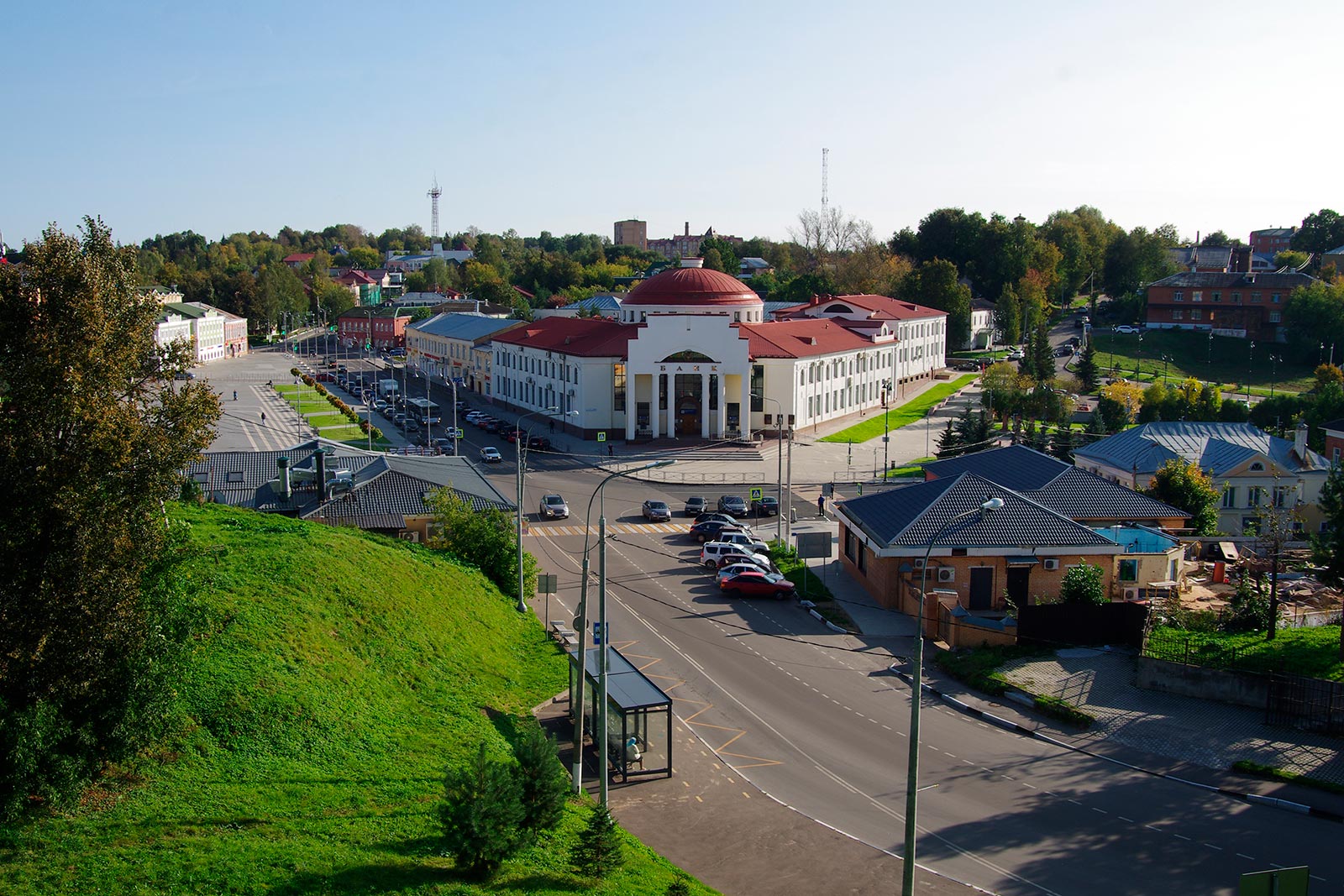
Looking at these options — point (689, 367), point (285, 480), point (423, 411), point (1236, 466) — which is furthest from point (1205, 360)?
point (285, 480)

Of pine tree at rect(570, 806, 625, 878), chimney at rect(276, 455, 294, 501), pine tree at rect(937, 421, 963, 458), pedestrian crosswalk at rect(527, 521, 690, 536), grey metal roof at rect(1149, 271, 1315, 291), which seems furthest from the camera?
grey metal roof at rect(1149, 271, 1315, 291)

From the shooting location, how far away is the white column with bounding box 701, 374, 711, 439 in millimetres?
73812

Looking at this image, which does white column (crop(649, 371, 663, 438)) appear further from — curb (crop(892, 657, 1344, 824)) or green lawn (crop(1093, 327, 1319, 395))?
green lawn (crop(1093, 327, 1319, 395))

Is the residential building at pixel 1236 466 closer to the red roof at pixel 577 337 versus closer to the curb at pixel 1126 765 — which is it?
the curb at pixel 1126 765

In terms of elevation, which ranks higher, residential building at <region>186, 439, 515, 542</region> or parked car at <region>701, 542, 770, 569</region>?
residential building at <region>186, 439, 515, 542</region>

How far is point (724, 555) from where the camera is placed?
41875 mm

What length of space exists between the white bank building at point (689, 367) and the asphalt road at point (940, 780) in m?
39.8

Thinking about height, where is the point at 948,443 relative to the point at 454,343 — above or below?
below

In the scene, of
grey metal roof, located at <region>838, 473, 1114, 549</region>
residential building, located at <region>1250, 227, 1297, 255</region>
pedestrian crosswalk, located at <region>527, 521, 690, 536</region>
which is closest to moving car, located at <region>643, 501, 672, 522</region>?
pedestrian crosswalk, located at <region>527, 521, 690, 536</region>

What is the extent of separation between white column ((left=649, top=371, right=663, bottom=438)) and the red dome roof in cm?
906

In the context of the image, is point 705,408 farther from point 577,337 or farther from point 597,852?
point 597,852

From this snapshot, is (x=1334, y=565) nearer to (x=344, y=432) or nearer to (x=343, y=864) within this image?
(x=343, y=864)

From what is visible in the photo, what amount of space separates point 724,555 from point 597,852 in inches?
1003

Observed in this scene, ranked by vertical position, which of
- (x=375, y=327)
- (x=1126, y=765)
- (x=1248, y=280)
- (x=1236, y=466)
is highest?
(x=1248, y=280)
